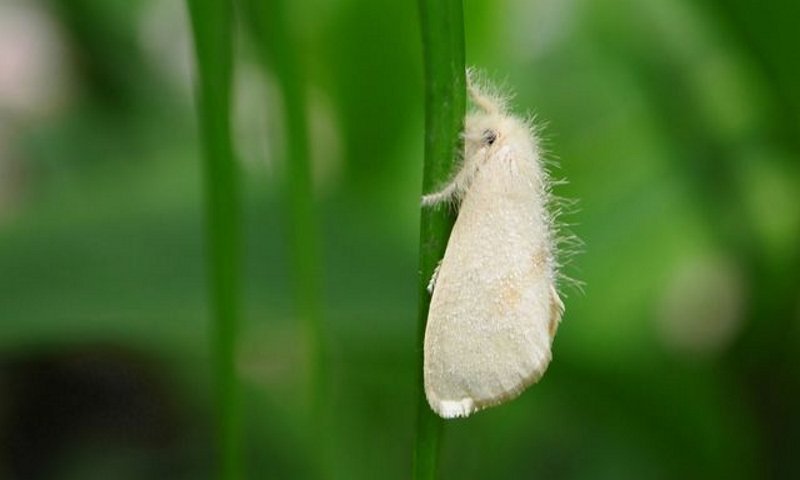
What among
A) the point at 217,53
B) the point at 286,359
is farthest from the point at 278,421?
the point at 217,53

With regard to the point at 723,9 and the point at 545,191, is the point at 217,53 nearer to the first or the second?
the point at 545,191

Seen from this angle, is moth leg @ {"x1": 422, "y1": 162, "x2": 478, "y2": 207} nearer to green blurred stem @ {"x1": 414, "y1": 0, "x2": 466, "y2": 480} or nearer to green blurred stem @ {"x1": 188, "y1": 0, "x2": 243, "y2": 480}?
green blurred stem @ {"x1": 414, "y1": 0, "x2": 466, "y2": 480}

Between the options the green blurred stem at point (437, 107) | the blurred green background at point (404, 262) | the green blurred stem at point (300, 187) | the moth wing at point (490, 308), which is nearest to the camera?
the green blurred stem at point (437, 107)

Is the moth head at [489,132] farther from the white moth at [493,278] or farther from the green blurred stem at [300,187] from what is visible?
the green blurred stem at [300,187]

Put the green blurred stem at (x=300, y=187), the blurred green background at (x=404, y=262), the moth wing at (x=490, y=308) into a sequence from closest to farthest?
the moth wing at (x=490, y=308) → the green blurred stem at (x=300, y=187) → the blurred green background at (x=404, y=262)

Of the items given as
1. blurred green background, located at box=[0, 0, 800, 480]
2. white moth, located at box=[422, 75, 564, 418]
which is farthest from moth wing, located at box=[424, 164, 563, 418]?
blurred green background, located at box=[0, 0, 800, 480]

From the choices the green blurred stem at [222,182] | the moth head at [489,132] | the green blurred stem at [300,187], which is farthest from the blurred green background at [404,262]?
the moth head at [489,132]
